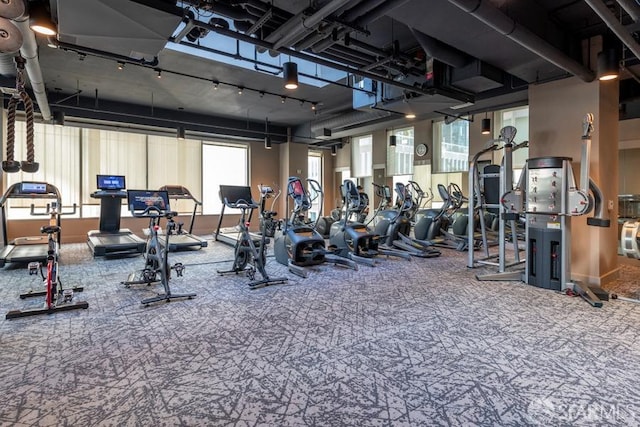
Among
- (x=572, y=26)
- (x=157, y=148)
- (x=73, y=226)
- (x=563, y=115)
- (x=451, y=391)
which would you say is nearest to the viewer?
(x=451, y=391)

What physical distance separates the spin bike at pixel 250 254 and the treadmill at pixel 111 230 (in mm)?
2700

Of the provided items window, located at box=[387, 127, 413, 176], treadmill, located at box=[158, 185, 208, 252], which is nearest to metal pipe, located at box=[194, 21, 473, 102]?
treadmill, located at box=[158, 185, 208, 252]

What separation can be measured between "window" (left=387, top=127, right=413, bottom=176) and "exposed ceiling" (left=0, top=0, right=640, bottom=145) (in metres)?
2.97

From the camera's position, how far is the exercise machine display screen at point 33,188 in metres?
6.29

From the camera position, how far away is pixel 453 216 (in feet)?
31.3

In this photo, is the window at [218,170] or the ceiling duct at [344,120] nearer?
the ceiling duct at [344,120]

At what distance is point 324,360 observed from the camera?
276 cm

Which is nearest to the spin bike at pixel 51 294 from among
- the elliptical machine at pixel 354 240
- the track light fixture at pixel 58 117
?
the elliptical machine at pixel 354 240

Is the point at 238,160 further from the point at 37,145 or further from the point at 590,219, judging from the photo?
the point at 590,219

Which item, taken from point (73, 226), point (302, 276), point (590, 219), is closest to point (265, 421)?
point (302, 276)

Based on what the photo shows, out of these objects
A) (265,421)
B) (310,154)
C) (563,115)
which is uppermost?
(310,154)

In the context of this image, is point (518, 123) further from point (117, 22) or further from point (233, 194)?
point (117, 22)

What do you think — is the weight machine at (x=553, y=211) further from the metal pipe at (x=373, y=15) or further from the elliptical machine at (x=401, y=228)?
the metal pipe at (x=373, y=15)

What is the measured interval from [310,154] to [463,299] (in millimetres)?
10802
